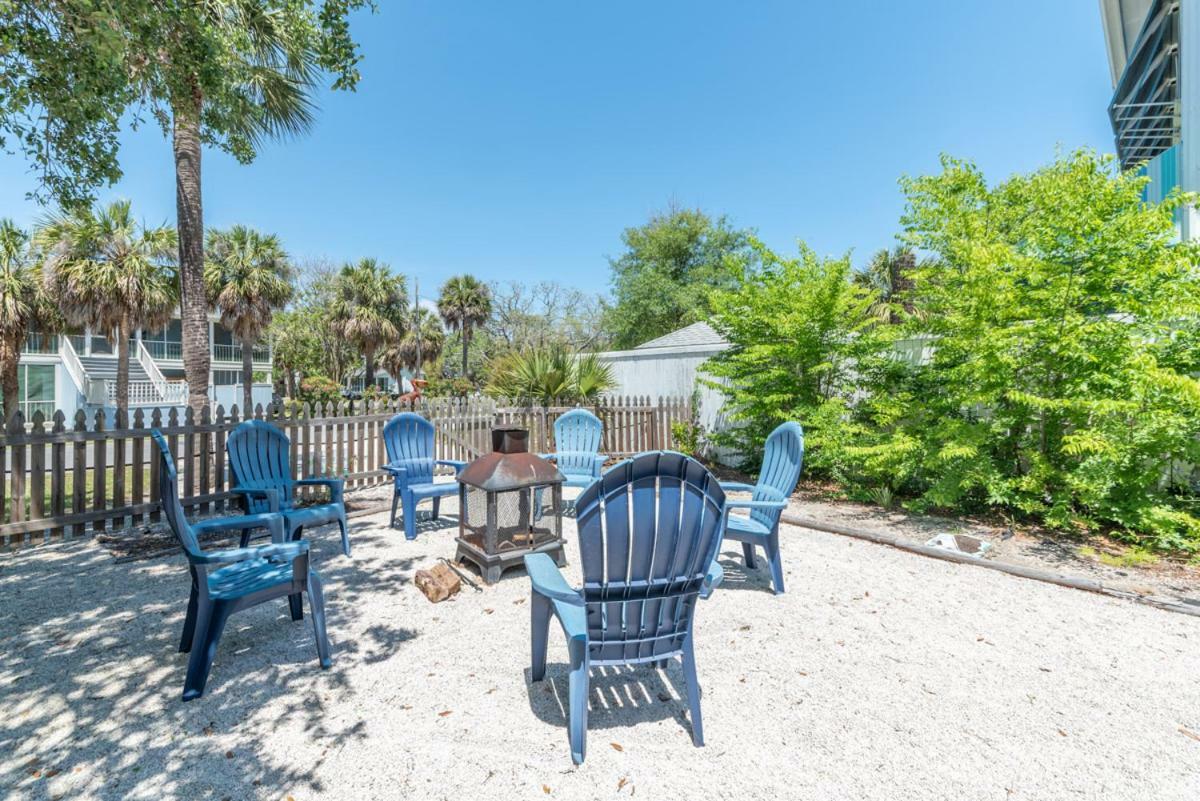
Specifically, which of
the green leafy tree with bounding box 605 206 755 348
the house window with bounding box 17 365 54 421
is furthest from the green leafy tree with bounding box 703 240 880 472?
the house window with bounding box 17 365 54 421

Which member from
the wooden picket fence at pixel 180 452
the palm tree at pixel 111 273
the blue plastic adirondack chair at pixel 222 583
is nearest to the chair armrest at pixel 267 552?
the blue plastic adirondack chair at pixel 222 583

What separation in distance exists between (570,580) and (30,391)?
26.2 m

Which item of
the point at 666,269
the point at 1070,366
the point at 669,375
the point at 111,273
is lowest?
the point at 1070,366

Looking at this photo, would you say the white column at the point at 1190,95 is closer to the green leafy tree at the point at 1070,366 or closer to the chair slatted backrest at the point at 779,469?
the green leafy tree at the point at 1070,366

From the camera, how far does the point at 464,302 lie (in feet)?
94.1

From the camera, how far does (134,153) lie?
474cm

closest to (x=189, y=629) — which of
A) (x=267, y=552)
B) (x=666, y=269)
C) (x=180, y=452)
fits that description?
(x=267, y=552)

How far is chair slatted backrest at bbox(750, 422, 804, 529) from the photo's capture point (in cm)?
381

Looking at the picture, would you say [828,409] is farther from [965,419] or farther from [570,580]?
[570,580]

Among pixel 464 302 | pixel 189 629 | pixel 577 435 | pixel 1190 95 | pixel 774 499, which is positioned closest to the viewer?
pixel 189 629

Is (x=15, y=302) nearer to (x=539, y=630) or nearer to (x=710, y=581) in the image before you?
(x=539, y=630)

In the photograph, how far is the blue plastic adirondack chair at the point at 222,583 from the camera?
8.16 feet

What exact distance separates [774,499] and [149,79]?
6170mm

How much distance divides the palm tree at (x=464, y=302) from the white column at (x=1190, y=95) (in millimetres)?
26157
